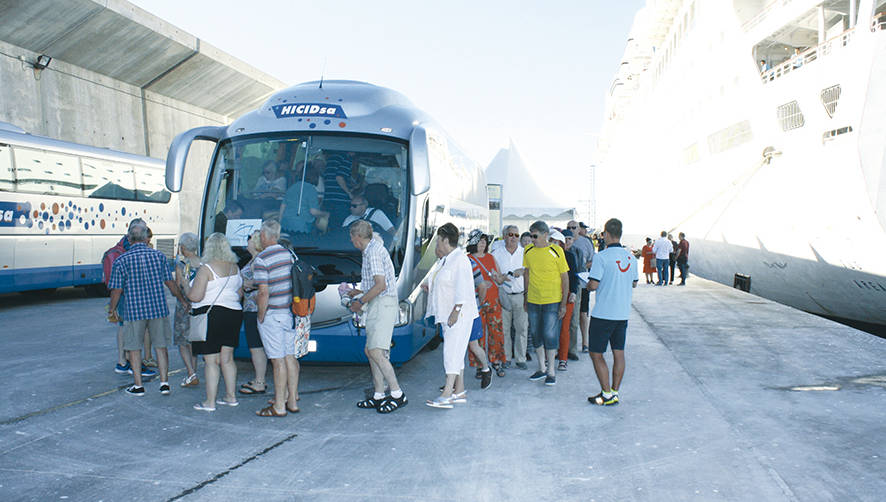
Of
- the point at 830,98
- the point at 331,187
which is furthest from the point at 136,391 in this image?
the point at 830,98

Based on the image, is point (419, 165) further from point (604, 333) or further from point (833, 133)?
point (833, 133)

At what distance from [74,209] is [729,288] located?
16.3 meters

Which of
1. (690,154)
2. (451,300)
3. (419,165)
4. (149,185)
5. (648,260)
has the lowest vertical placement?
(648,260)

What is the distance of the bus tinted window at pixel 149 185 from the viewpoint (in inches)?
624

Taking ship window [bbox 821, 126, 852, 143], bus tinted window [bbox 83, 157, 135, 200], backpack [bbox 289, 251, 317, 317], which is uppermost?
ship window [bbox 821, 126, 852, 143]

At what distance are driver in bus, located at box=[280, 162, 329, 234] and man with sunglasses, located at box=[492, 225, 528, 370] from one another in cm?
217

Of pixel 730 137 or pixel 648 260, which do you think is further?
pixel 648 260

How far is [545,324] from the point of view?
6.90 meters

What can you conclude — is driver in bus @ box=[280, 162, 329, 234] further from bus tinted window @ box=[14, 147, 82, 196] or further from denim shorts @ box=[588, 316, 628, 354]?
bus tinted window @ box=[14, 147, 82, 196]

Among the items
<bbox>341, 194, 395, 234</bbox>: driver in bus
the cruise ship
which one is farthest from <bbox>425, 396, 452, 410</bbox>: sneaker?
the cruise ship

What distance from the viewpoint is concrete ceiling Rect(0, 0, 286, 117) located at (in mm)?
18503

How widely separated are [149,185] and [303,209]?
446 inches

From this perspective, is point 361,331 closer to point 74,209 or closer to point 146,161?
point 74,209

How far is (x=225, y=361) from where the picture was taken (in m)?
5.71
